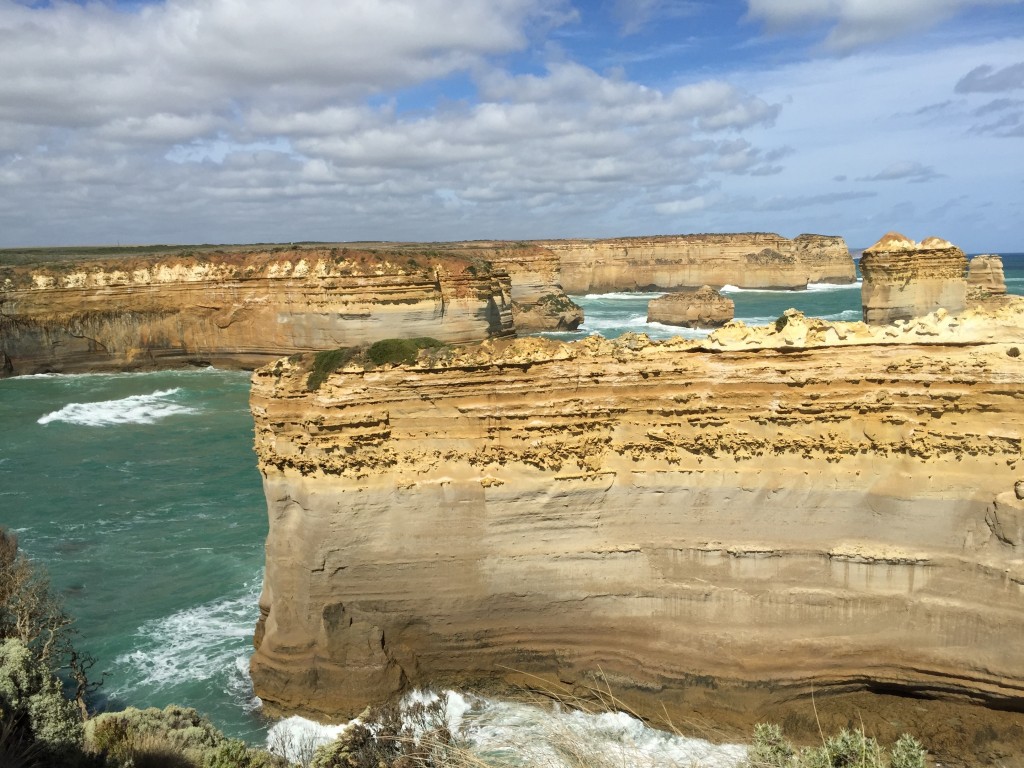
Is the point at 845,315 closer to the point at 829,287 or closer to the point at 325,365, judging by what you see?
the point at 829,287

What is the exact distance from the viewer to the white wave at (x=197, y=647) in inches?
477

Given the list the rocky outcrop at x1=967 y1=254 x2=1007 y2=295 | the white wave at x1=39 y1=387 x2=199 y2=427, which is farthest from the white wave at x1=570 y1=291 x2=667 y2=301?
the white wave at x1=39 y1=387 x2=199 y2=427

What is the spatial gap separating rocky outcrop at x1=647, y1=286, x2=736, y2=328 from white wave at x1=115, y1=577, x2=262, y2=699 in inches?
1612

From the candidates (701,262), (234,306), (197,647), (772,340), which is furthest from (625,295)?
(772,340)

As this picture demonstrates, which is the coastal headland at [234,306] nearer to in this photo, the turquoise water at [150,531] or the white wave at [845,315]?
the turquoise water at [150,531]

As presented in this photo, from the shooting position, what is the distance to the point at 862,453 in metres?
9.69

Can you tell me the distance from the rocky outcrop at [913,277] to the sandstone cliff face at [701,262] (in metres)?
65.7

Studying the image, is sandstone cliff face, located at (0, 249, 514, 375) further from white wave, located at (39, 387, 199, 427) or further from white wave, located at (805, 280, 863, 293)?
white wave, located at (805, 280, 863, 293)

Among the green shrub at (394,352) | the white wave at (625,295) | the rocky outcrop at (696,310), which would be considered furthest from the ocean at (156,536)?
the white wave at (625,295)

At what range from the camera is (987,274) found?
31.2m

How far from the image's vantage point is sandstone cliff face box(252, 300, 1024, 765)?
9383 millimetres

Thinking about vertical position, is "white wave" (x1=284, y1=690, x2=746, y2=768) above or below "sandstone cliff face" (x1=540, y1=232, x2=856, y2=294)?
below

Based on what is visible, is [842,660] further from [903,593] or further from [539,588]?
[539,588]

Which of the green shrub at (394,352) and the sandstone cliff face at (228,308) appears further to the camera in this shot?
the sandstone cliff face at (228,308)
